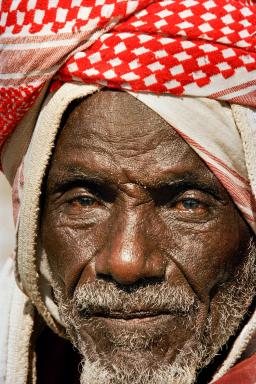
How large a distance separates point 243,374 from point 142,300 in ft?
1.47

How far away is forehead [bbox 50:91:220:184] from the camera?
346cm

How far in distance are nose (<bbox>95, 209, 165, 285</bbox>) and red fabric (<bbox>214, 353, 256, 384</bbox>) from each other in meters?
0.44

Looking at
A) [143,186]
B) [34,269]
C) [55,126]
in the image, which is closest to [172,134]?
[143,186]

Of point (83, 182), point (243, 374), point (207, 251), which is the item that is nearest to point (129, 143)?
point (83, 182)

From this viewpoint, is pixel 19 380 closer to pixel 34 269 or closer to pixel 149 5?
pixel 34 269

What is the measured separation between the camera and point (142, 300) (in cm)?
342

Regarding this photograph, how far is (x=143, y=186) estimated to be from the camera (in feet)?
11.4

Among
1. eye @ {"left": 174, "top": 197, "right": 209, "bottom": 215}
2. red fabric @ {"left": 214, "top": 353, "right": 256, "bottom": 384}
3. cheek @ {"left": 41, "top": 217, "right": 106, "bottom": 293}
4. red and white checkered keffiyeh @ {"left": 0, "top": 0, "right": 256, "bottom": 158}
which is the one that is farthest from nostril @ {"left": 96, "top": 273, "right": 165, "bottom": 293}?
red and white checkered keffiyeh @ {"left": 0, "top": 0, "right": 256, "bottom": 158}

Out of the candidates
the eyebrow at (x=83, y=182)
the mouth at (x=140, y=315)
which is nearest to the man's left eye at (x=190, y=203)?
the eyebrow at (x=83, y=182)

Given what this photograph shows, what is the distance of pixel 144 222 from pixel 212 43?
69 centimetres

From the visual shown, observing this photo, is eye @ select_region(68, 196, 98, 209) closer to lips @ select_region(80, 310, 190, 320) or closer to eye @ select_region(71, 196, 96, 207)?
eye @ select_region(71, 196, 96, 207)

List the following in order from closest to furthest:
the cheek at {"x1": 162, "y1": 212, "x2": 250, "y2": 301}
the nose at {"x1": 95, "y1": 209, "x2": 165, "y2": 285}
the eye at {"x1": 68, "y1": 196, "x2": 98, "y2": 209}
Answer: the nose at {"x1": 95, "y1": 209, "x2": 165, "y2": 285} < the cheek at {"x1": 162, "y1": 212, "x2": 250, "y2": 301} < the eye at {"x1": 68, "y1": 196, "x2": 98, "y2": 209}

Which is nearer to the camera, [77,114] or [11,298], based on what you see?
[77,114]

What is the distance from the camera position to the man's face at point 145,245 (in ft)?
11.3
